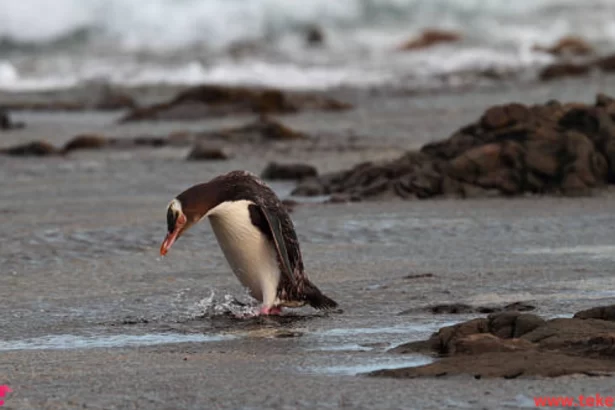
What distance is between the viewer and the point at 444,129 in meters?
18.0

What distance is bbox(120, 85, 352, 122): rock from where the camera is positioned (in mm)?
22344

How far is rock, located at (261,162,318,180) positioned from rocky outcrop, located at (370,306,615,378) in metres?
7.41

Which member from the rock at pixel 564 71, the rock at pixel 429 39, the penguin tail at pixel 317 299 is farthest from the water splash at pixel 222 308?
the rock at pixel 429 39

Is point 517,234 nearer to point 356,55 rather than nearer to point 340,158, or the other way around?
point 340,158

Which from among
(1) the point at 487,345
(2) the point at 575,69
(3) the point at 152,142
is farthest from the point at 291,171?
(2) the point at 575,69

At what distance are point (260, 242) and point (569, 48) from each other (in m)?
30.7

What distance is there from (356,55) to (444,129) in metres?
21.2

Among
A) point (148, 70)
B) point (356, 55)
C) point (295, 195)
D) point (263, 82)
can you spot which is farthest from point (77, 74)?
point (295, 195)

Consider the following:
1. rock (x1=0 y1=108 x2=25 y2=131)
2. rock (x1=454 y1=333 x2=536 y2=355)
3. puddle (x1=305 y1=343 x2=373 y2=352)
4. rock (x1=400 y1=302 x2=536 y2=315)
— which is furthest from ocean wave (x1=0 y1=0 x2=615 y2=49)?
rock (x1=454 y1=333 x2=536 y2=355)

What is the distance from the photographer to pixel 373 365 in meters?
5.57

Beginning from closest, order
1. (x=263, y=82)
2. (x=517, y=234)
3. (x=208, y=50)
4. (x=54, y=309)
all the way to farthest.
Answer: (x=54, y=309) → (x=517, y=234) → (x=263, y=82) → (x=208, y=50)

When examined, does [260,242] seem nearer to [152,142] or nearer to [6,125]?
[152,142]

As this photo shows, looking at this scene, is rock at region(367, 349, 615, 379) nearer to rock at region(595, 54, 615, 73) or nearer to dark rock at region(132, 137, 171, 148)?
dark rock at region(132, 137, 171, 148)

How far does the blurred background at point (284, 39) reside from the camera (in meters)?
33.3
